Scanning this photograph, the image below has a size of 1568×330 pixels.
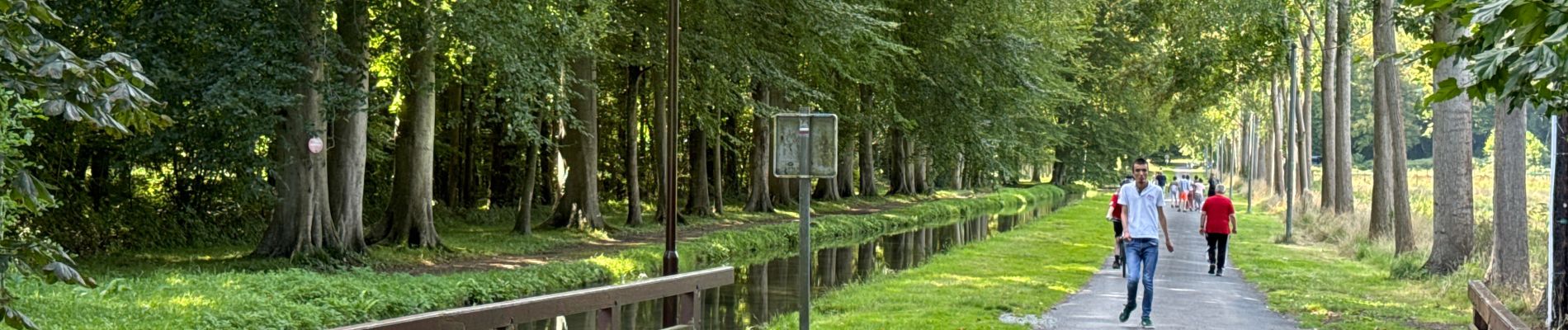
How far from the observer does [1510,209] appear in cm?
1552

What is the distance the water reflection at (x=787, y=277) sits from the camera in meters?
18.2

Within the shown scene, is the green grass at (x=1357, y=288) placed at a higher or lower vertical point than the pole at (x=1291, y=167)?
lower

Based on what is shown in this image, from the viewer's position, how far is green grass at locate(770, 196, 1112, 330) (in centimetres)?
1505

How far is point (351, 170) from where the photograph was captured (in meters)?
22.1

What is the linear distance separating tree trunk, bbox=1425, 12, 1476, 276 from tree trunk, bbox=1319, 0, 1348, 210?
474 inches

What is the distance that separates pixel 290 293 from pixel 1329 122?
26.6 meters

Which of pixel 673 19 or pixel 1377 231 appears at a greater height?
pixel 673 19

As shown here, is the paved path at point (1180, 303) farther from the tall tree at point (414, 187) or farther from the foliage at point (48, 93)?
the tall tree at point (414, 187)

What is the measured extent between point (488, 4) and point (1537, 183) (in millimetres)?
41688

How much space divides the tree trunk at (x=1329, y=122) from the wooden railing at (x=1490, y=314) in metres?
21.8

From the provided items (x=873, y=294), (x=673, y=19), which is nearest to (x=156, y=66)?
(x=673, y=19)

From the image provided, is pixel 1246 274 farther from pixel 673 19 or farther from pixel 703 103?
pixel 703 103

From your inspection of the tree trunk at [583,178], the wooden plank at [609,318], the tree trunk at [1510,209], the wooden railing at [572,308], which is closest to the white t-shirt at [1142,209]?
the wooden railing at [572,308]

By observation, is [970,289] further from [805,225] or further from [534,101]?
[534,101]
